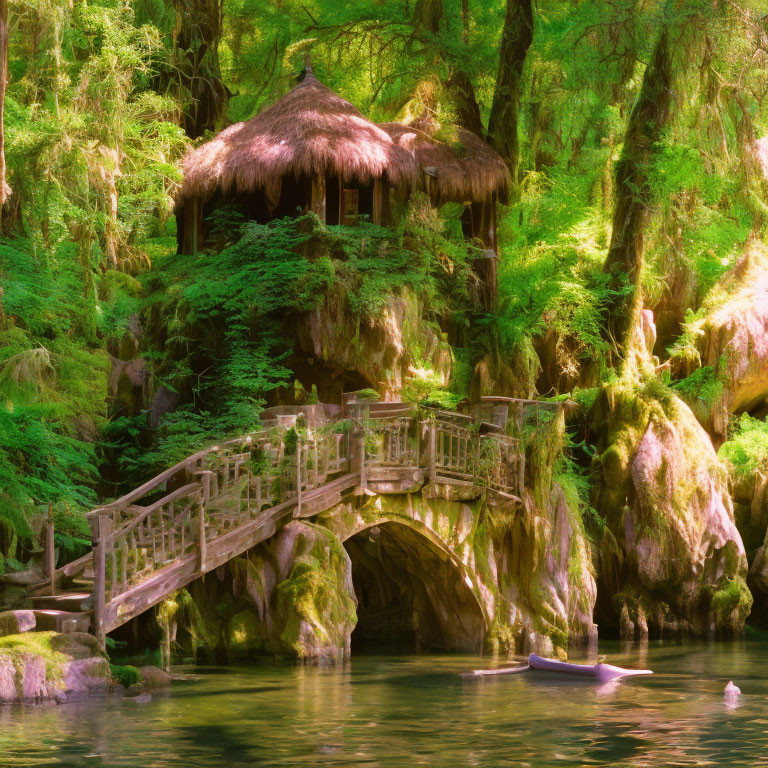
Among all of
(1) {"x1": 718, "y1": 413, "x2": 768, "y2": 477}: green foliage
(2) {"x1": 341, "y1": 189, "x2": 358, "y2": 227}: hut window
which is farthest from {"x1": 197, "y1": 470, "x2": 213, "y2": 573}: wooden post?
(1) {"x1": 718, "y1": 413, "x2": 768, "y2": 477}: green foliage

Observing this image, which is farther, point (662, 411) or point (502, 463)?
point (662, 411)

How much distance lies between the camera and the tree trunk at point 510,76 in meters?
28.8

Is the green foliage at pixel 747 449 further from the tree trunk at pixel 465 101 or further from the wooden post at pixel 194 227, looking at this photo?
the wooden post at pixel 194 227

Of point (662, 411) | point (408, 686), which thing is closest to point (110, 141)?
point (408, 686)

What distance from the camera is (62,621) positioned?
15.3 metres

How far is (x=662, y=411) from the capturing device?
2659cm

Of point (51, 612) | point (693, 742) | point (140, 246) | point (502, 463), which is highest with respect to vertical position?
point (140, 246)

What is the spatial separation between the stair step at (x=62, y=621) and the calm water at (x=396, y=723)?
913mm

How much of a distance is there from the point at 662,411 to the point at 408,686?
10.4m

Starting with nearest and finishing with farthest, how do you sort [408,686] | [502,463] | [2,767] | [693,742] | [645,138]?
[2,767], [693,742], [408,686], [502,463], [645,138]

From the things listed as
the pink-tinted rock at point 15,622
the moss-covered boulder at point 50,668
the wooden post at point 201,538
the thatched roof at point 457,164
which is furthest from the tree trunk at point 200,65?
the moss-covered boulder at point 50,668

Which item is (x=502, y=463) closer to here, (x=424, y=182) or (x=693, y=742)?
(x=424, y=182)

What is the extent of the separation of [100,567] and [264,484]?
12.4 ft

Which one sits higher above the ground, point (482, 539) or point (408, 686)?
point (482, 539)
